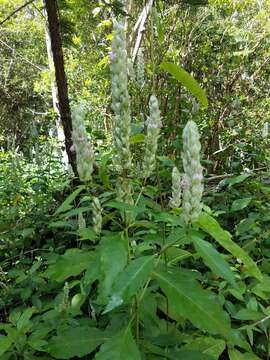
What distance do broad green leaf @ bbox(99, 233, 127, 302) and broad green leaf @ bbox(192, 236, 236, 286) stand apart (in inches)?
8.0

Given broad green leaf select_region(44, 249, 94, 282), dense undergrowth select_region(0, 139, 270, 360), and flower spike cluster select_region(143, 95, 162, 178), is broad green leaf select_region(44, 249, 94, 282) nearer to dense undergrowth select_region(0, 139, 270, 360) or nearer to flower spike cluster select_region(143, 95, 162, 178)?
dense undergrowth select_region(0, 139, 270, 360)

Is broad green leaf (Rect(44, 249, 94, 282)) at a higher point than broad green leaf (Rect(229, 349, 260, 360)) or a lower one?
higher

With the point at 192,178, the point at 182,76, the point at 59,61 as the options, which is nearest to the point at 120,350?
the point at 192,178

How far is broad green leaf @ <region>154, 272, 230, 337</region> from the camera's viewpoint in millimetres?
1086

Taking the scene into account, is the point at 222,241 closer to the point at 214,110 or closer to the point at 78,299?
the point at 78,299

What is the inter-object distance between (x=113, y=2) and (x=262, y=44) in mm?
3412

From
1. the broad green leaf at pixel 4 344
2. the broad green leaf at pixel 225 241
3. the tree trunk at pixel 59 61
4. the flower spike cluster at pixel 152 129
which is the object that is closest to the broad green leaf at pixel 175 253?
the broad green leaf at pixel 225 241

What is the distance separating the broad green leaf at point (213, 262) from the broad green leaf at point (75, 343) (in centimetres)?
51

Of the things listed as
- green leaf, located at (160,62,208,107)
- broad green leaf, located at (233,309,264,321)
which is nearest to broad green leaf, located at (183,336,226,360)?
broad green leaf, located at (233,309,264,321)

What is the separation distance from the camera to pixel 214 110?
5.91 meters

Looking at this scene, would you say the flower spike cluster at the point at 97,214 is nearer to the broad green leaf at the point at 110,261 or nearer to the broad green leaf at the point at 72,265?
the broad green leaf at the point at 72,265

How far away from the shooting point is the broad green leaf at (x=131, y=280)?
1.04 meters

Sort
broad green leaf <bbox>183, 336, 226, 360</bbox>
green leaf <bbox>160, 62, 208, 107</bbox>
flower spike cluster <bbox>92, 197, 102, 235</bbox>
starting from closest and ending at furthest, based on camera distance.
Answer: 1. green leaf <bbox>160, 62, 208, 107</bbox>
2. flower spike cluster <bbox>92, 197, 102, 235</bbox>
3. broad green leaf <bbox>183, 336, 226, 360</bbox>

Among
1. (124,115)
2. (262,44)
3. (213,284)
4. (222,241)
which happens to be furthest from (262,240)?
(262,44)
